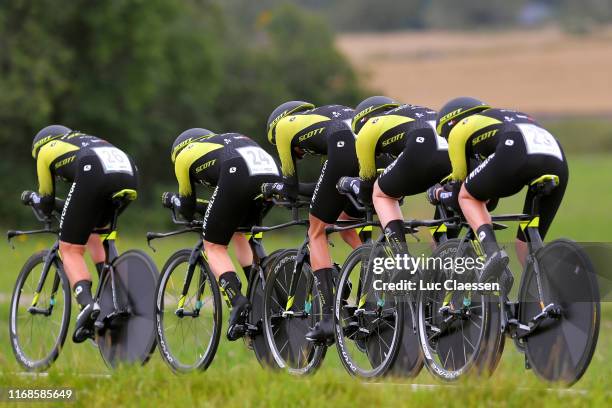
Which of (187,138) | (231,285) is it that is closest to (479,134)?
(231,285)

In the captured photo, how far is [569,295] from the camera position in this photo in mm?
8289

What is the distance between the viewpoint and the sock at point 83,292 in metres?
11.2

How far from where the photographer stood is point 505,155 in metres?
8.69

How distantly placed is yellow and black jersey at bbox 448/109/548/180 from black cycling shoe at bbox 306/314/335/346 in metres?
1.54

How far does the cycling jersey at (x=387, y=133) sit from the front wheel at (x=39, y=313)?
10.2ft

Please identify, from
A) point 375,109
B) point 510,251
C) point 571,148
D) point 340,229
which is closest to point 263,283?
point 340,229

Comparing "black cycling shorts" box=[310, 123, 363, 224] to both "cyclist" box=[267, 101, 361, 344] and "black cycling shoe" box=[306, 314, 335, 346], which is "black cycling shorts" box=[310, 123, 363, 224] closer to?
"cyclist" box=[267, 101, 361, 344]

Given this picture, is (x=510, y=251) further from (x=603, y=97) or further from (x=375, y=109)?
(x=603, y=97)

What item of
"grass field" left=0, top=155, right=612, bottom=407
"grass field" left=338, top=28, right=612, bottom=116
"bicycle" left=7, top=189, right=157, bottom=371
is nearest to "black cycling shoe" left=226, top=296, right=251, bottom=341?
"grass field" left=0, top=155, right=612, bottom=407

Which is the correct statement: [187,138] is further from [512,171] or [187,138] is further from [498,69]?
[498,69]

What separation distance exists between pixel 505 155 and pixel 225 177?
2643 millimetres

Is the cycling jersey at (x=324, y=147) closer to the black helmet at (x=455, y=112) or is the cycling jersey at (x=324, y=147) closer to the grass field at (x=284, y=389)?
the black helmet at (x=455, y=112)

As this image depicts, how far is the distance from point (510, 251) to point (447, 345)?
79 centimetres

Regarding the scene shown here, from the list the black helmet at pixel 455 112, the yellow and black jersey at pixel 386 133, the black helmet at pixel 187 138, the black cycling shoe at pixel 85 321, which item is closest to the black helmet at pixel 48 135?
the black helmet at pixel 187 138
